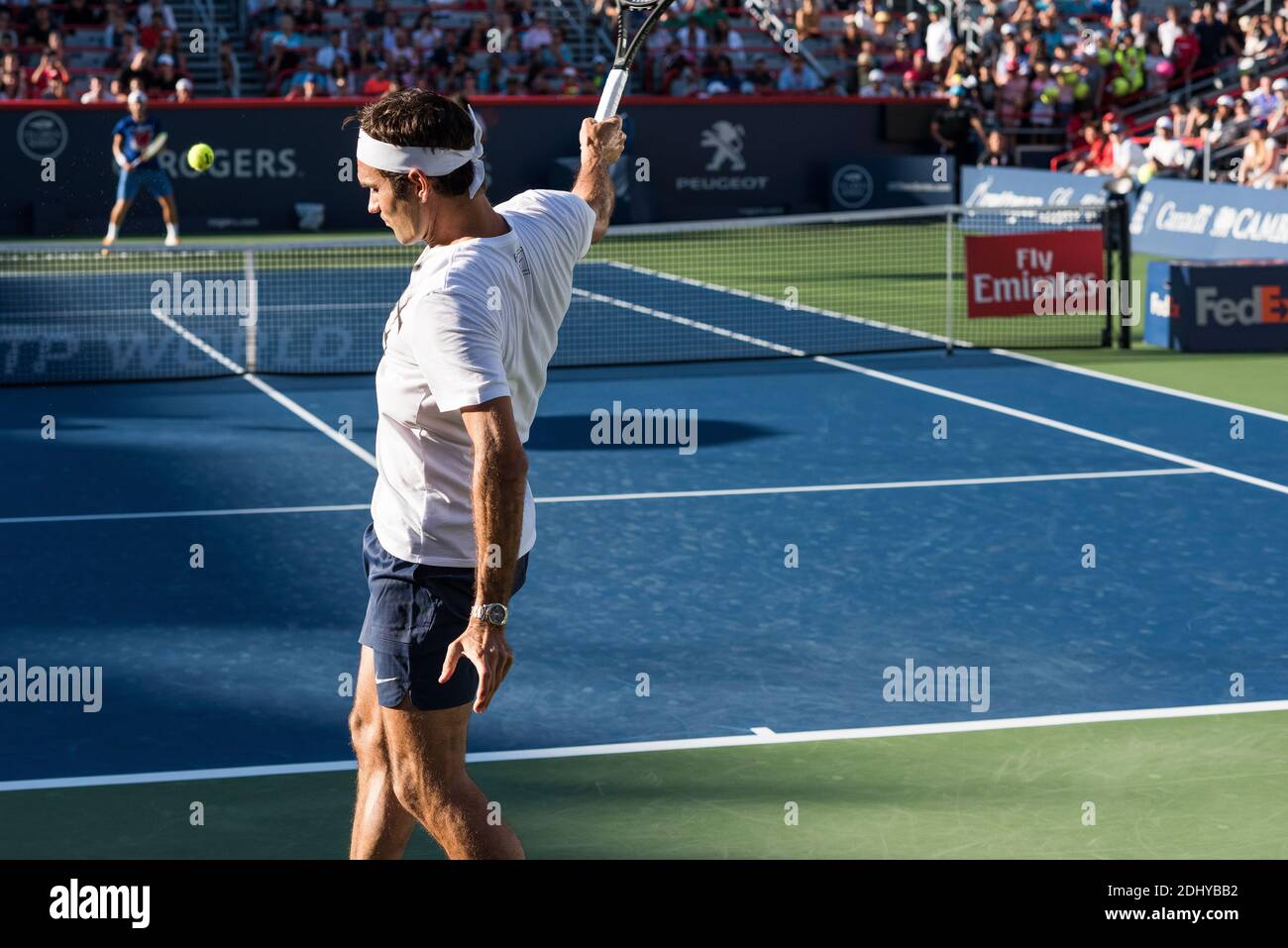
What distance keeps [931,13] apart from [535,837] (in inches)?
1353

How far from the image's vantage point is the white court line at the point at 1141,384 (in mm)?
14758

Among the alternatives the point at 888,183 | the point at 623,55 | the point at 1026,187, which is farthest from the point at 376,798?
the point at 888,183

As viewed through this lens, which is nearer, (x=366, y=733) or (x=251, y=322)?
(x=366, y=733)

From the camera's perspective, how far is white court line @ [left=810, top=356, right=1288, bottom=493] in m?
12.2

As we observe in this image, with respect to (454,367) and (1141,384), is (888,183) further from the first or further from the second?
(454,367)

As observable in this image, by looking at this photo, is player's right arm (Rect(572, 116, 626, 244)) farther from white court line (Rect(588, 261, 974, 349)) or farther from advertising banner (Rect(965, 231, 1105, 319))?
white court line (Rect(588, 261, 974, 349))

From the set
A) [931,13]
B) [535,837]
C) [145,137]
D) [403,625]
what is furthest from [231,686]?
[931,13]

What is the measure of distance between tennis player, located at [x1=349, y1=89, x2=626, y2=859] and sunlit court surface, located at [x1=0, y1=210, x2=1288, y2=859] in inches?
53.8

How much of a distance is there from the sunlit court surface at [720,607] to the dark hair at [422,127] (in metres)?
2.36

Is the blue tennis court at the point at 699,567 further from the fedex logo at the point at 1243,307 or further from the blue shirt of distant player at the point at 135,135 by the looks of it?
the blue shirt of distant player at the point at 135,135

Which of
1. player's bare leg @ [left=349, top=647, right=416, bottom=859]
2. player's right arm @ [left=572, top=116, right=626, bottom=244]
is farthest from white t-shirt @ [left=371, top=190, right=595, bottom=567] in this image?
player's right arm @ [left=572, top=116, right=626, bottom=244]

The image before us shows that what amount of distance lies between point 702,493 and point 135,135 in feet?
52.3

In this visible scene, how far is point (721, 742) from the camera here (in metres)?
7.26

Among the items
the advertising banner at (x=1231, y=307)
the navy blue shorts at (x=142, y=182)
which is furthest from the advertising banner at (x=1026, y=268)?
the navy blue shorts at (x=142, y=182)
